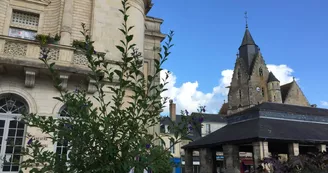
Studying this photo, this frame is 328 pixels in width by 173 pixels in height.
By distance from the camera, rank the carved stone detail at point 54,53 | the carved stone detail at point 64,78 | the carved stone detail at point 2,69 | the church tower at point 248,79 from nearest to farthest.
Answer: the carved stone detail at point 2,69
the carved stone detail at point 64,78
the carved stone detail at point 54,53
the church tower at point 248,79

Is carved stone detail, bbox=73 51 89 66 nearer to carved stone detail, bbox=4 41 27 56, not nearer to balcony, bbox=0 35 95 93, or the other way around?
balcony, bbox=0 35 95 93

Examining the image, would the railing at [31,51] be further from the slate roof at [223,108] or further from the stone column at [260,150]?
the slate roof at [223,108]

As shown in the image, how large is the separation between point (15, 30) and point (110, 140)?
25.8 feet

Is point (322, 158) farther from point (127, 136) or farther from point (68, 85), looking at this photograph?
point (68, 85)

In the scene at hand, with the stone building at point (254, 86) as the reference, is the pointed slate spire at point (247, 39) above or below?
above

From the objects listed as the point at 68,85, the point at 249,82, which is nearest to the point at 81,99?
the point at 68,85

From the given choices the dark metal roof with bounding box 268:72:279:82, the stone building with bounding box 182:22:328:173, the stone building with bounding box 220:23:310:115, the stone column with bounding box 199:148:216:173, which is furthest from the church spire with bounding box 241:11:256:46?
the stone column with bounding box 199:148:216:173

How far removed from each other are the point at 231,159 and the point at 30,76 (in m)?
9.42

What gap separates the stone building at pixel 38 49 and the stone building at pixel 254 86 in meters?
38.1

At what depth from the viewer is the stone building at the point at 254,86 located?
44781 mm

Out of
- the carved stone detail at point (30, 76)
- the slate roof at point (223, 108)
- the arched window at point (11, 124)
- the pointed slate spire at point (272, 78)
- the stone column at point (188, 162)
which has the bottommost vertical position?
the stone column at point (188, 162)

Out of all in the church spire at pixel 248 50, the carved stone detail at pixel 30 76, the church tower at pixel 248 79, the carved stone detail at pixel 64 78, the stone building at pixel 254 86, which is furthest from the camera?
the church spire at pixel 248 50

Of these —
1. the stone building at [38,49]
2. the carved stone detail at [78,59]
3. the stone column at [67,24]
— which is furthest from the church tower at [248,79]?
the carved stone detail at [78,59]

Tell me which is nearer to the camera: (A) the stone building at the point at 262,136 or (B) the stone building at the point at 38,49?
(B) the stone building at the point at 38,49
